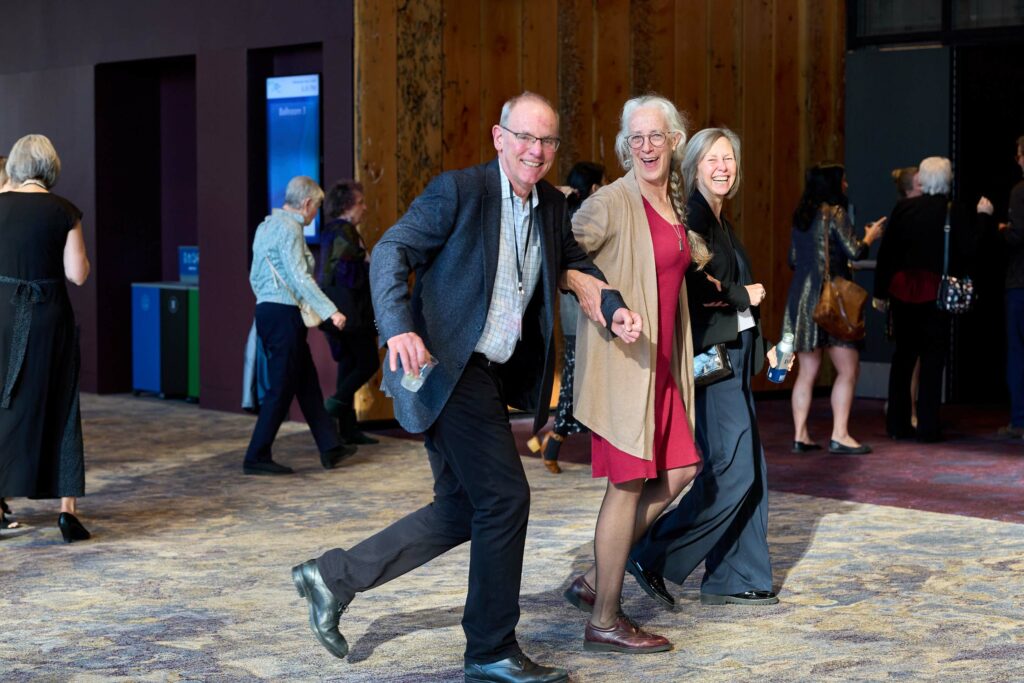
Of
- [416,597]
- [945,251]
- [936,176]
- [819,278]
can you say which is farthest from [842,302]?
[416,597]

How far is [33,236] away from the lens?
6.90 metres

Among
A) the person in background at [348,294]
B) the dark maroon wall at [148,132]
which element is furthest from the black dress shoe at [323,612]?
the dark maroon wall at [148,132]

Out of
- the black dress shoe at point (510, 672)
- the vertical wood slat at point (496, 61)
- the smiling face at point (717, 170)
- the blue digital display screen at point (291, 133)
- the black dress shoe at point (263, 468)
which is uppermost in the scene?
the vertical wood slat at point (496, 61)

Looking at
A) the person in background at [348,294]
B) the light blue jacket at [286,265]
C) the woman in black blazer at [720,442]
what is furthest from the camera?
the person in background at [348,294]

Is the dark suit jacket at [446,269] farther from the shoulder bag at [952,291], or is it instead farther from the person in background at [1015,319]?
the person in background at [1015,319]

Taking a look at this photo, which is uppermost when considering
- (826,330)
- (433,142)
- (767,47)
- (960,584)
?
(767,47)

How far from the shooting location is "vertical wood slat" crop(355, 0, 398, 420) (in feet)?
34.9

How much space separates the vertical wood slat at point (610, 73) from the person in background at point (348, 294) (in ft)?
9.33

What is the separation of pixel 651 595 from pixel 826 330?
425cm

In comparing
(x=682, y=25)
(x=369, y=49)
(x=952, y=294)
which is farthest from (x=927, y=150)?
(x=369, y=49)

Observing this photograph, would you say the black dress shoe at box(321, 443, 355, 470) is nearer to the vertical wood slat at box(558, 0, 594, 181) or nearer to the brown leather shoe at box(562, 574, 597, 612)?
the vertical wood slat at box(558, 0, 594, 181)

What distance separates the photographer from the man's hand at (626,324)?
4.53 meters

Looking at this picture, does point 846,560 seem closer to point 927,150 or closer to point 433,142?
point 433,142

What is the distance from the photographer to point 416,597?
5773 millimetres
